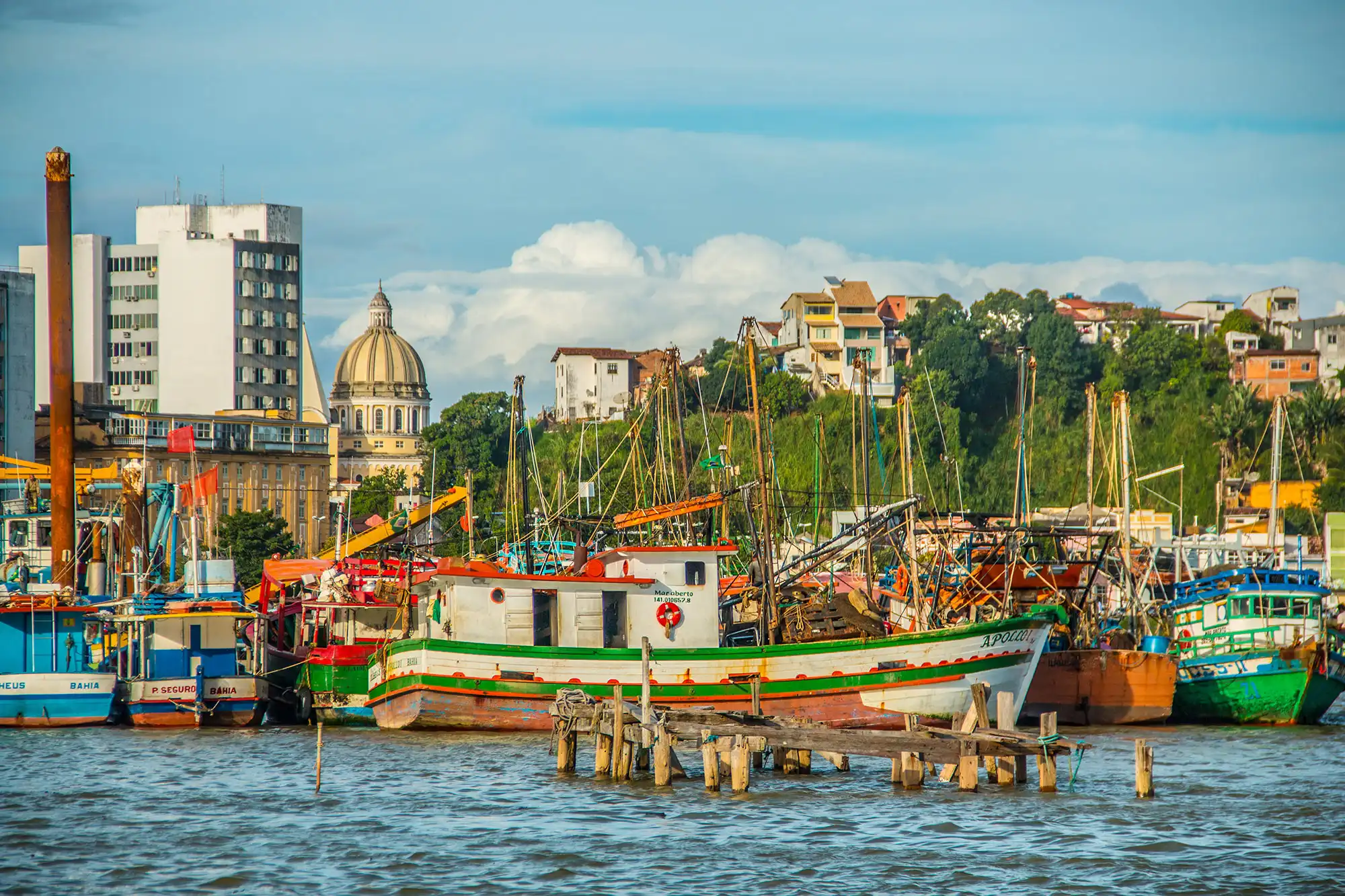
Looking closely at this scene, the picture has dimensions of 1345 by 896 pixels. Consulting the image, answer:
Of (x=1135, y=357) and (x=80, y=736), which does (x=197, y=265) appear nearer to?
(x=1135, y=357)

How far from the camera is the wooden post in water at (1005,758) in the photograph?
33.1 meters

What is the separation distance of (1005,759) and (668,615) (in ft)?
36.3

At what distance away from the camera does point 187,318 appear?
152875 millimetres

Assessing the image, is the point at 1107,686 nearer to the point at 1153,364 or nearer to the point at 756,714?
the point at 756,714

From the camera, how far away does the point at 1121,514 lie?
6294 centimetres

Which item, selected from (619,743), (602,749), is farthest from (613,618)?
(619,743)

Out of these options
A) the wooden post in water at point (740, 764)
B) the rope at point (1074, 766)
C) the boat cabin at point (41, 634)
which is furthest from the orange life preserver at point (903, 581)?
the boat cabin at point (41, 634)

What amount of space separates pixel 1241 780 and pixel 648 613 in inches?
554

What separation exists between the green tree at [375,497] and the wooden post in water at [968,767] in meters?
104

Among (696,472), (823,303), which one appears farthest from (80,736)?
(823,303)

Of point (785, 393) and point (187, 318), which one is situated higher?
point (187, 318)

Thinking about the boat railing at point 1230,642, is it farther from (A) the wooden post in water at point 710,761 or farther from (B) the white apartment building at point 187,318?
(B) the white apartment building at point 187,318

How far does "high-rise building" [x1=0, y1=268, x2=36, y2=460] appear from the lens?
351 feet

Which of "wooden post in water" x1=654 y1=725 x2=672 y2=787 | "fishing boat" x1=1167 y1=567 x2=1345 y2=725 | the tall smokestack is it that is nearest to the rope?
"wooden post in water" x1=654 y1=725 x2=672 y2=787
